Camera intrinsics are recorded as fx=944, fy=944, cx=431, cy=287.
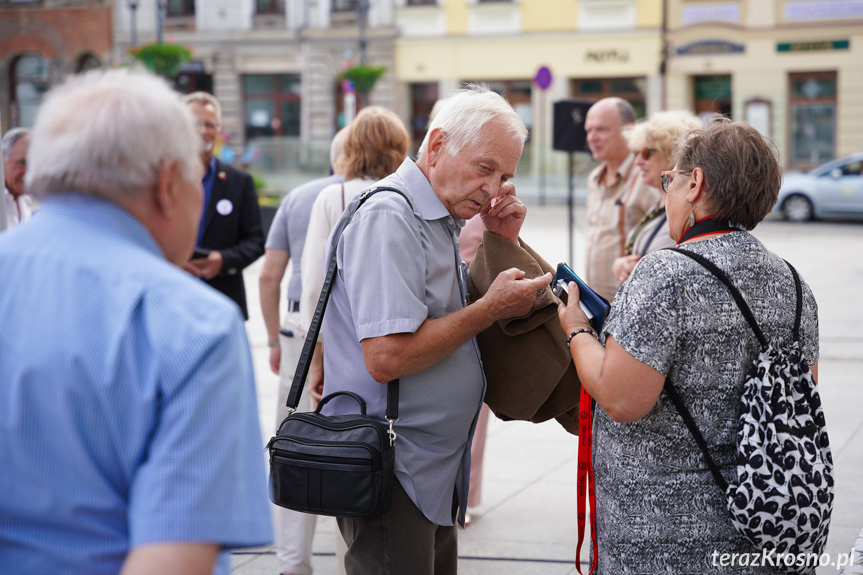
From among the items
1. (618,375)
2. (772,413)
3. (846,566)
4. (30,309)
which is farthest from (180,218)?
(846,566)

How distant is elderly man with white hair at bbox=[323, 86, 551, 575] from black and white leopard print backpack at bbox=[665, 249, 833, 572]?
0.57 meters

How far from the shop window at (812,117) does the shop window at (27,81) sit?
84.5ft

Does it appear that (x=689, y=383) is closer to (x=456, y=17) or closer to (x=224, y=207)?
(x=224, y=207)

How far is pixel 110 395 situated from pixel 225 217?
11.4 feet

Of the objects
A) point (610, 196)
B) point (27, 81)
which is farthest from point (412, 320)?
point (27, 81)

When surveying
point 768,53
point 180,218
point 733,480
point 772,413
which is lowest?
point 733,480

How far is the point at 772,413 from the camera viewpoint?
2164mm

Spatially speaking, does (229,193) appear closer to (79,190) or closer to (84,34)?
(79,190)

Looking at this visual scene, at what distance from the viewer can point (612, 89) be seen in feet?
97.9

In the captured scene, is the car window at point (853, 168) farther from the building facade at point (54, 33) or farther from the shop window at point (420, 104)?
the building facade at point (54, 33)

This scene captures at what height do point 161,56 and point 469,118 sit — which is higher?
point 161,56

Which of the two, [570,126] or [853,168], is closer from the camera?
[570,126]

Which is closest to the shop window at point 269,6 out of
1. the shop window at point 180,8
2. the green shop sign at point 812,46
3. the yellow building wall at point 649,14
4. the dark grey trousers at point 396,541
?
the shop window at point 180,8

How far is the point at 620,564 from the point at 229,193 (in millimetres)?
3026
